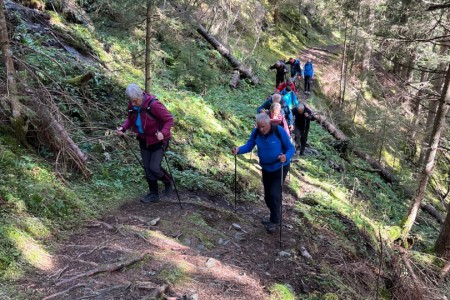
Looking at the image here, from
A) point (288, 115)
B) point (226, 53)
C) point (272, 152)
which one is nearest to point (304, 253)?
point (272, 152)

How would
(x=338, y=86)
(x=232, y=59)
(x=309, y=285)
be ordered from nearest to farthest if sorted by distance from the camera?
(x=309, y=285), (x=232, y=59), (x=338, y=86)

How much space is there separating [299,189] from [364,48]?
18315 mm

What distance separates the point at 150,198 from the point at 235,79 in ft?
41.9

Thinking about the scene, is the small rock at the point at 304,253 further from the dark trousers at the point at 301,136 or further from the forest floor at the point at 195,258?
the dark trousers at the point at 301,136

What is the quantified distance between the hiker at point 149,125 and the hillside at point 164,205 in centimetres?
→ 86

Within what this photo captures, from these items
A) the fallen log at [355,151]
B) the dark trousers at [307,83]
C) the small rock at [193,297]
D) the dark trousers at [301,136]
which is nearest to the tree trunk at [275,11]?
the dark trousers at [307,83]

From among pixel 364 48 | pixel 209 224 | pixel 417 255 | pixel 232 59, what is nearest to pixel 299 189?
pixel 417 255

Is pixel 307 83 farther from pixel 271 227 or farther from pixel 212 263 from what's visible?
pixel 212 263

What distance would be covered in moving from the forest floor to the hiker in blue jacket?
0.76m

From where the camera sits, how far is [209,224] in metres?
6.94

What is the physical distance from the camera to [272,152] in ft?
21.3

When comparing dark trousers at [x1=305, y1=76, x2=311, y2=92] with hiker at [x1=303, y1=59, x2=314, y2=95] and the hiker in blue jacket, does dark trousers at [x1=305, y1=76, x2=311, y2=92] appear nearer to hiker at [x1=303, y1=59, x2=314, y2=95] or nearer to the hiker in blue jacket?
hiker at [x1=303, y1=59, x2=314, y2=95]

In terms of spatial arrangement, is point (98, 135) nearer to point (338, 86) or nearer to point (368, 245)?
point (368, 245)

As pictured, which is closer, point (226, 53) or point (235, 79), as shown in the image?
point (235, 79)
